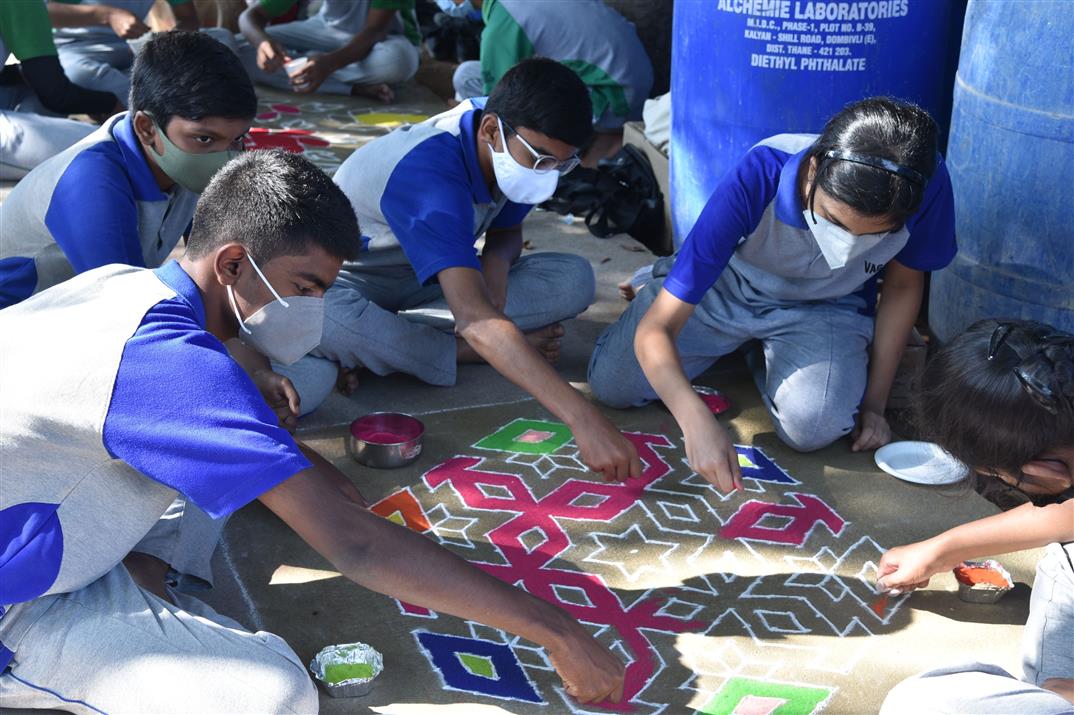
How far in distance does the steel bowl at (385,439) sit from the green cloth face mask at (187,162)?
755 mm

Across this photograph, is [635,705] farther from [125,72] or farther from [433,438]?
[125,72]

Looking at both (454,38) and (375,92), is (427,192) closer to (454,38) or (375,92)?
(375,92)

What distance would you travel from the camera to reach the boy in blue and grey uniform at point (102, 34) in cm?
570

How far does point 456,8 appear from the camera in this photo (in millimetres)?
7238

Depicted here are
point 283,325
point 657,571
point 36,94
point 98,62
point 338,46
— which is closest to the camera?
point 283,325

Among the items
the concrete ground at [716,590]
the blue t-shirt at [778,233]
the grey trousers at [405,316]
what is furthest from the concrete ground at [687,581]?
the blue t-shirt at [778,233]

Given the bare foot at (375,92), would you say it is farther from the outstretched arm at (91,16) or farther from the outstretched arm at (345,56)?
the outstretched arm at (91,16)

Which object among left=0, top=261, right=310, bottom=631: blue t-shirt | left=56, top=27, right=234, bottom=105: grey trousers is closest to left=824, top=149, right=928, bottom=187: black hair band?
left=0, top=261, right=310, bottom=631: blue t-shirt

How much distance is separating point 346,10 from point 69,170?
4235mm

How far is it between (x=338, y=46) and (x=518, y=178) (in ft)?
13.3

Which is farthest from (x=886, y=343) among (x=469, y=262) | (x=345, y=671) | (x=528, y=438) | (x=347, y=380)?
(x=345, y=671)

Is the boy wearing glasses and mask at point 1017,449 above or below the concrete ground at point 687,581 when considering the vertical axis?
above

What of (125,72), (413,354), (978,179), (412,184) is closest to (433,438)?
(413,354)

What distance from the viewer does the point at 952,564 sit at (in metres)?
2.50
